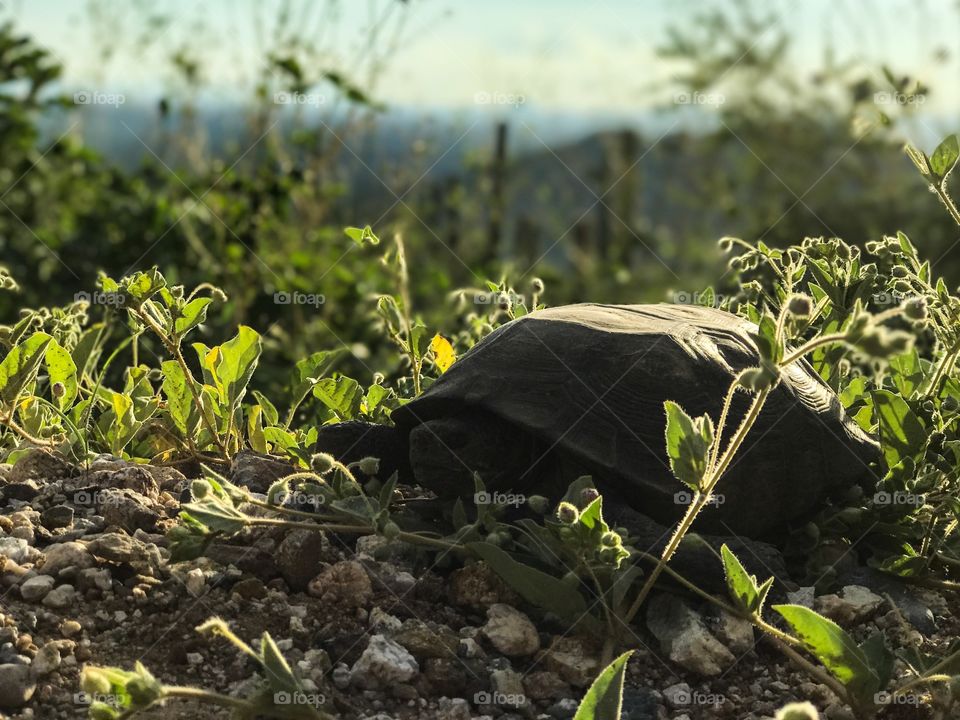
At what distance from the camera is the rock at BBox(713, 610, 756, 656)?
8.96 feet

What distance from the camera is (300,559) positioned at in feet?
9.27

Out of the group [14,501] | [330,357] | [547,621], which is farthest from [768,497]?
[14,501]

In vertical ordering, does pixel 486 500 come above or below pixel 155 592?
above

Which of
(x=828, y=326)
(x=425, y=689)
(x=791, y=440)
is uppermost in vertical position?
(x=828, y=326)

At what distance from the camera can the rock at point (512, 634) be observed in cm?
267

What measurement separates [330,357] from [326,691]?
1.52m

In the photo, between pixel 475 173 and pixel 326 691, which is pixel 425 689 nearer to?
pixel 326 691

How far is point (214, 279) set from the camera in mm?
6246

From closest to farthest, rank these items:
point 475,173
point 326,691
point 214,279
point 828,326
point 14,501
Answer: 1. point 326,691
2. point 14,501
3. point 828,326
4. point 214,279
5. point 475,173

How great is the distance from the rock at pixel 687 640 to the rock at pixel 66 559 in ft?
4.30
